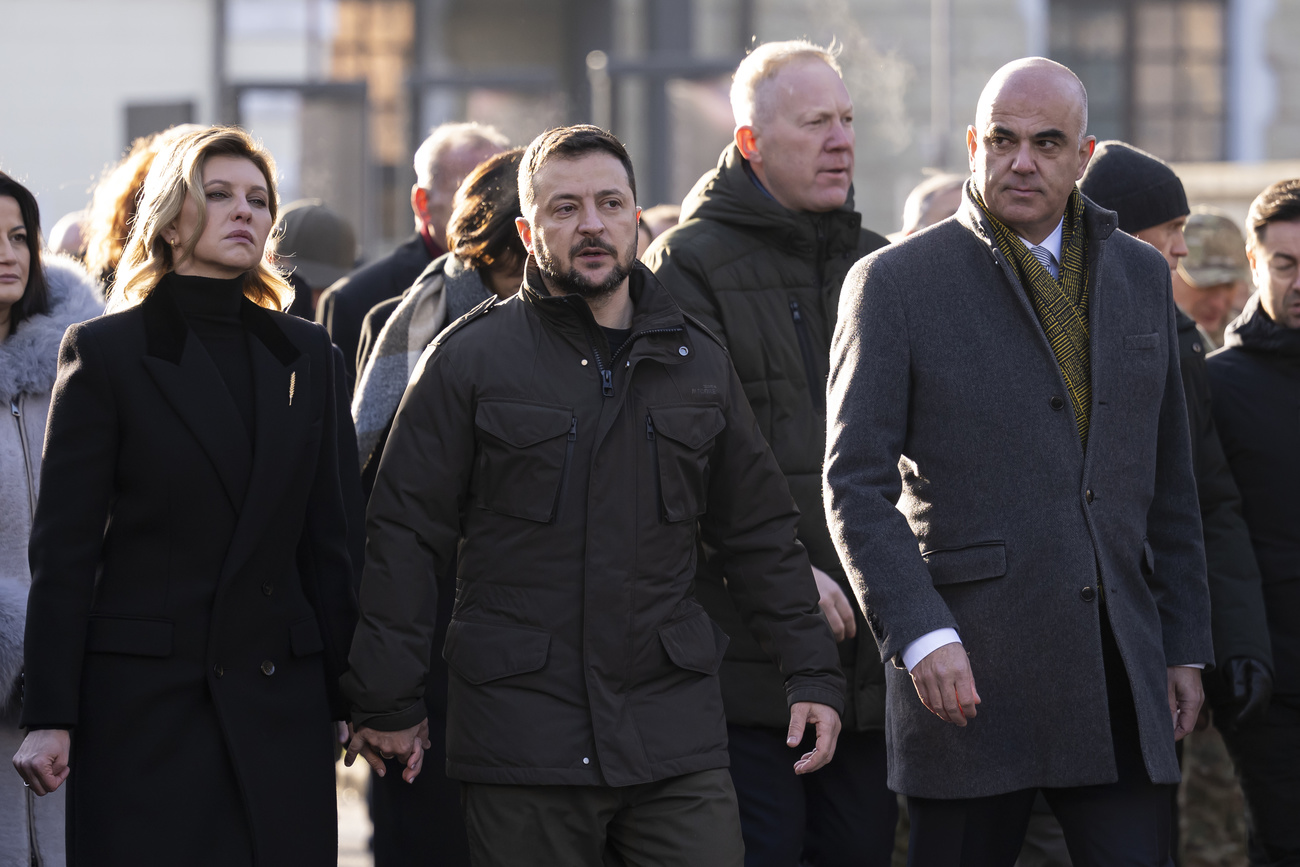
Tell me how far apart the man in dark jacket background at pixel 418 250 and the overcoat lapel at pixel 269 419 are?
1934mm

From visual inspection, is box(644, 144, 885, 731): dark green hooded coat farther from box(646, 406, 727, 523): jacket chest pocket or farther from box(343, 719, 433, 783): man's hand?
box(343, 719, 433, 783): man's hand

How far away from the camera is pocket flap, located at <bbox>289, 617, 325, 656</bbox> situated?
3.91 m

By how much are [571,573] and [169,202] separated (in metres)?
1.19

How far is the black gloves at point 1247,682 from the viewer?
188 inches

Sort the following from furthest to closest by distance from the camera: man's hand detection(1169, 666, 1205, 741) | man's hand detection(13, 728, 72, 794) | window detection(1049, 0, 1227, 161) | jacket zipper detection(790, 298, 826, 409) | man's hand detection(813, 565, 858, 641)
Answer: window detection(1049, 0, 1227, 161), jacket zipper detection(790, 298, 826, 409), man's hand detection(813, 565, 858, 641), man's hand detection(1169, 666, 1205, 741), man's hand detection(13, 728, 72, 794)

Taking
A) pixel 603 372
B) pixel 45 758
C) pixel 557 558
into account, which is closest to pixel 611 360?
pixel 603 372

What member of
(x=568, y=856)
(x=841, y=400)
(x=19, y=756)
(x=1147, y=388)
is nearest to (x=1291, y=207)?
(x=1147, y=388)

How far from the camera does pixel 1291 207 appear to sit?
5121 mm

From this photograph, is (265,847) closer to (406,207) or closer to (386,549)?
(386,549)

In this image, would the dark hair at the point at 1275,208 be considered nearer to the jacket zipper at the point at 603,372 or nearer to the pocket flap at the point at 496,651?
the jacket zipper at the point at 603,372

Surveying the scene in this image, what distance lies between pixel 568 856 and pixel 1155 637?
1.38 metres

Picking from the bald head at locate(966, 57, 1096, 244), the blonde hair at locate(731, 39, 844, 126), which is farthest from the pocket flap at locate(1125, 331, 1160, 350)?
the blonde hair at locate(731, 39, 844, 126)

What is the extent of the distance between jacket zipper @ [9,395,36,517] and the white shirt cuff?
2.19m

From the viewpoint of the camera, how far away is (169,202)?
391 cm
